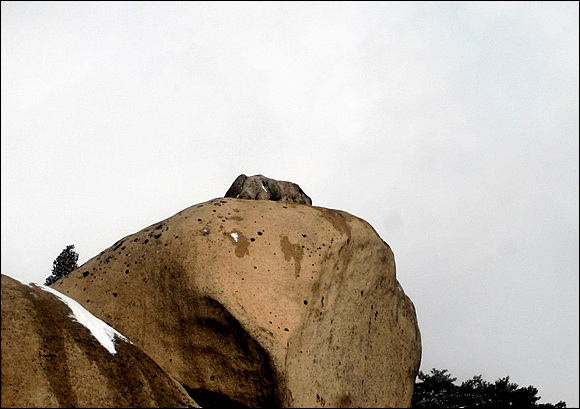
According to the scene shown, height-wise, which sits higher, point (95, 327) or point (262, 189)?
point (262, 189)

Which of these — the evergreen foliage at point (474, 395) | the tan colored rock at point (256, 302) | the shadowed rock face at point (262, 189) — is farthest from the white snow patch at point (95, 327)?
the evergreen foliage at point (474, 395)

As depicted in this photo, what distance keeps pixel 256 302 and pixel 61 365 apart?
2920 millimetres

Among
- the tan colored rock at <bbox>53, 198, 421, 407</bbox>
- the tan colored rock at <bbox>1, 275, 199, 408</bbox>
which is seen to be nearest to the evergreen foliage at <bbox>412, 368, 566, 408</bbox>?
the tan colored rock at <bbox>53, 198, 421, 407</bbox>

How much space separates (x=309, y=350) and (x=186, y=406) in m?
1.96

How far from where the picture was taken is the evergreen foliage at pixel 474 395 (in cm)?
1742

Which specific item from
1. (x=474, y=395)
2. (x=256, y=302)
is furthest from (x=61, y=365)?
(x=474, y=395)

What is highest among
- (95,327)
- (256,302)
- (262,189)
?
(262,189)

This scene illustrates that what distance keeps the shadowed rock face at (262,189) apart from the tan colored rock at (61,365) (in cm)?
444

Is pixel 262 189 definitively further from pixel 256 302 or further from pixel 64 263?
pixel 64 263

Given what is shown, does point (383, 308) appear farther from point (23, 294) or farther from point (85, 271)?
point (23, 294)

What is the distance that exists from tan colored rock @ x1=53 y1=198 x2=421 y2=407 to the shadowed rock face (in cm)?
95

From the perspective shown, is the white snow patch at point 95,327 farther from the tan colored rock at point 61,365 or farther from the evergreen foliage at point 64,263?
the evergreen foliage at point 64,263

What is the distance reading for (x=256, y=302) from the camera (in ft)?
29.3

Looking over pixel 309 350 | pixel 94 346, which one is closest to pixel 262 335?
pixel 309 350
